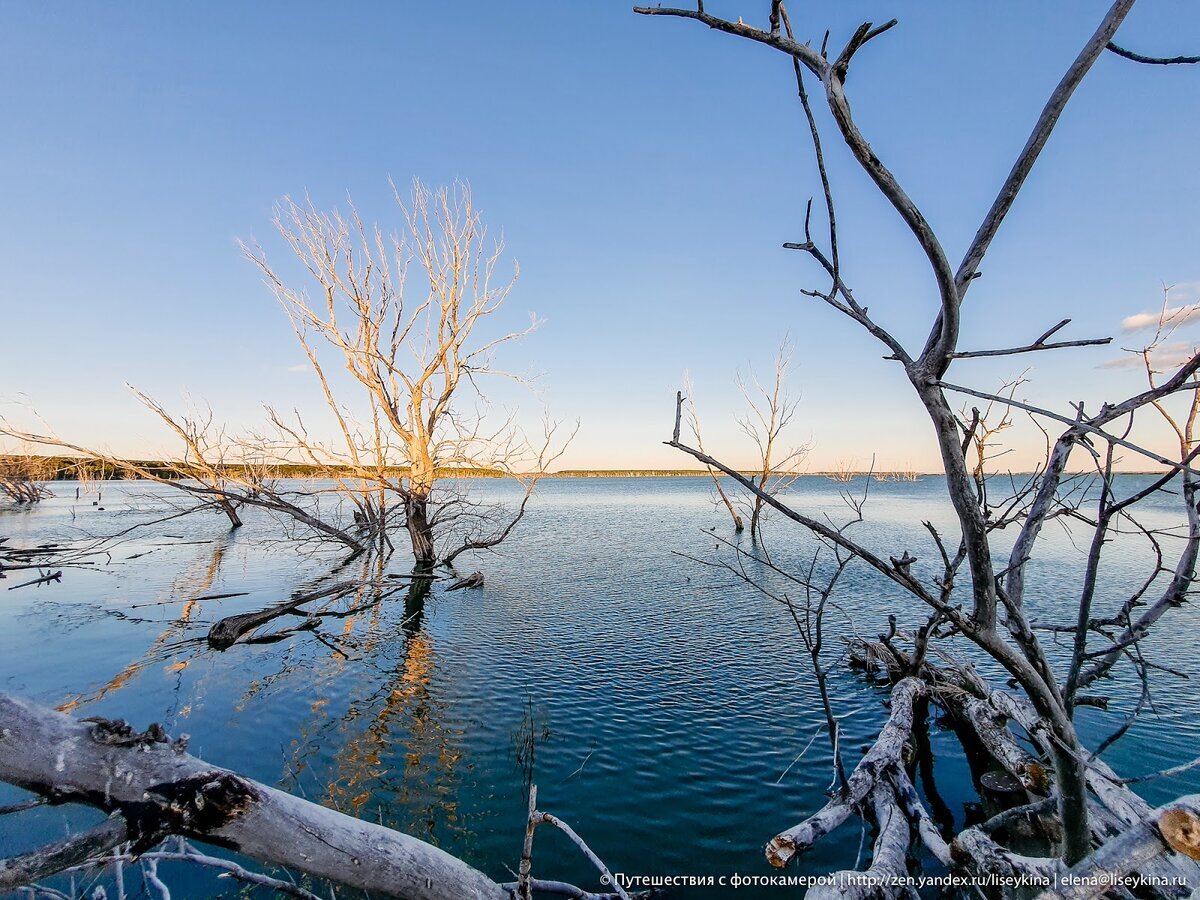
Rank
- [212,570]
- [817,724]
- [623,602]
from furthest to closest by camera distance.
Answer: [212,570], [623,602], [817,724]

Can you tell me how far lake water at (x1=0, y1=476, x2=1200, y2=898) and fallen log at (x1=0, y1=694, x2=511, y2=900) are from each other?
1942 millimetres

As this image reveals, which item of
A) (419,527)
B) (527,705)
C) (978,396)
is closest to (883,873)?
(978,396)

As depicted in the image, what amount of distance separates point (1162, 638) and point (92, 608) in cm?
2254

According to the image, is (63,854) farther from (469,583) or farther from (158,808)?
(469,583)

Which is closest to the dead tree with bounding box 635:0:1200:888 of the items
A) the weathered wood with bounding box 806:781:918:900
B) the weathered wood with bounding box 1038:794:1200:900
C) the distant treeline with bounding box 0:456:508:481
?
the weathered wood with bounding box 1038:794:1200:900

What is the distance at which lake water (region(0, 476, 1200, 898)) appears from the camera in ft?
17.0

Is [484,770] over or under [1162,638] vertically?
under

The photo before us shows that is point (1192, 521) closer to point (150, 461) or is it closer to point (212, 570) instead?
point (150, 461)

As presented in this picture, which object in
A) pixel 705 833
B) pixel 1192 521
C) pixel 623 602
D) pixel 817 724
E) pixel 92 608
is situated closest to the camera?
pixel 1192 521

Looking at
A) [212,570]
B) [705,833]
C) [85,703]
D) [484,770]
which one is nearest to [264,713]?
[85,703]

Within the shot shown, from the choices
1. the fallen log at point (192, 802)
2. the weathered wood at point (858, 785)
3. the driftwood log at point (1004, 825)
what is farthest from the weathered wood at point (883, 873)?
the fallen log at point (192, 802)

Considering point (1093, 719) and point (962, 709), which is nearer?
point (962, 709)

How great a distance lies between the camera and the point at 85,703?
7.53m

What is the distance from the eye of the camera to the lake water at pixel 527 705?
5.19m
